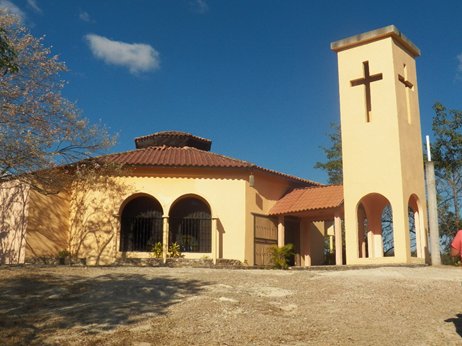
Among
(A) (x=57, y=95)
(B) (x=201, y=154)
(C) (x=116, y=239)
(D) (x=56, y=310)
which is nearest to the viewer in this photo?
(D) (x=56, y=310)

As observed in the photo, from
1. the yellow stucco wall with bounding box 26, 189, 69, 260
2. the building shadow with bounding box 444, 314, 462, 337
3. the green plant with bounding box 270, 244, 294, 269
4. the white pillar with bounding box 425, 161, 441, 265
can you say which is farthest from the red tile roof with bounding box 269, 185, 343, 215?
the building shadow with bounding box 444, 314, 462, 337

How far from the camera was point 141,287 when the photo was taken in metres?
10.9

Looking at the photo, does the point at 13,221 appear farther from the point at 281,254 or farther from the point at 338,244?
the point at 338,244

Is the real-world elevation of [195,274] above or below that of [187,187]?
below

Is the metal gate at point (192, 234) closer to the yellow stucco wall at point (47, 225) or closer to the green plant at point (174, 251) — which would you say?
the green plant at point (174, 251)

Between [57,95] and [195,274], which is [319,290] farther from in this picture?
[57,95]

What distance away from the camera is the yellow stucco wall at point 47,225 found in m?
18.5

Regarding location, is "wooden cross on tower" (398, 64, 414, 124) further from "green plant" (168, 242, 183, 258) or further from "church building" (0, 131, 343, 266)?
"green plant" (168, 242, 183, 258)

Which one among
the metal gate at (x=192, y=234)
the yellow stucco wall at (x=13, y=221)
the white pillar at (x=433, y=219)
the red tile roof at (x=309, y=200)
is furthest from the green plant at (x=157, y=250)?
the white pillar at (x=433, y=219)

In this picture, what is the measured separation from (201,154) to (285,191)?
4068 millimetres

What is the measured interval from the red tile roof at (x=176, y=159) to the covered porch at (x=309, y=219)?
1.52 metres

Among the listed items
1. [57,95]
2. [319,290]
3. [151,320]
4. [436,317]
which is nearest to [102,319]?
[151,320]

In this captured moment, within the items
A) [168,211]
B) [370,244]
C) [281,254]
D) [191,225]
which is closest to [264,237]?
[281,254]

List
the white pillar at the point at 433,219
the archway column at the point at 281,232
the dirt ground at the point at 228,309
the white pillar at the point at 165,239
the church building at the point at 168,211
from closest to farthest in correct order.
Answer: the dirt ground at the point at 228,309 → the white pillar at the point at 433,219 → the white pillar at the point at 165,239 → the church building at the point at 168,211 → the archway column at the point at 281,232
